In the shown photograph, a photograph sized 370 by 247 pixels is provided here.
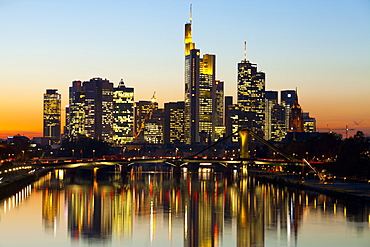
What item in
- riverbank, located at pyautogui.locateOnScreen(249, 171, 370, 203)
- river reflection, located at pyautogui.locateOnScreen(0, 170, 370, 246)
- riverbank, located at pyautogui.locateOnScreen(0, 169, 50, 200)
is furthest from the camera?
riverbank, located at pyautogui.locateOnScreen(0, 169, 50, 200)

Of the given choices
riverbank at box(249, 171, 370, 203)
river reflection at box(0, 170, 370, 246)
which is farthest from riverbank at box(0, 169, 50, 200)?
riverbank at box(249, 171, 370, 203)

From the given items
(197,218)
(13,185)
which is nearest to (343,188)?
(197,218)

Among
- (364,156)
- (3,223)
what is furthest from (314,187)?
(3,223)

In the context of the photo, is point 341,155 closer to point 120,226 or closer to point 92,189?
point 92,189

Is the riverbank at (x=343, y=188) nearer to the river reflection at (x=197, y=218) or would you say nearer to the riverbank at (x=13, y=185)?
the river reflection at (x=197, y=218)

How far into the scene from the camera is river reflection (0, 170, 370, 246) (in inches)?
2410

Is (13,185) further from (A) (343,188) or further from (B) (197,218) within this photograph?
(A) (343,188)

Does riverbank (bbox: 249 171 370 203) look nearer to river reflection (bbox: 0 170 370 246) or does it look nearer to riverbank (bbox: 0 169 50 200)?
river reflection (bbox: 0 170 370 246)

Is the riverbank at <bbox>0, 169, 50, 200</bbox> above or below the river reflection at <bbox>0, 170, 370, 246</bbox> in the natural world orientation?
above

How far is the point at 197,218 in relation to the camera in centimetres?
7625

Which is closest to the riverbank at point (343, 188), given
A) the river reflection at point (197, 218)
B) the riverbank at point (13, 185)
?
the river reflection at point (197, 218)

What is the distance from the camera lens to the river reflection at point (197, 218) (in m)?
61.2

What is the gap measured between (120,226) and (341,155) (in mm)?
59280

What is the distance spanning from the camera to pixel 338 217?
2980 inches
